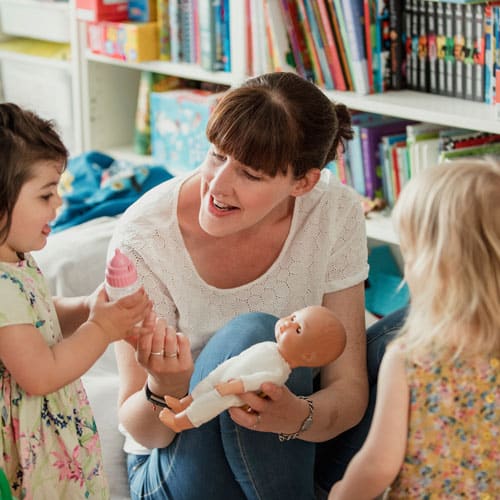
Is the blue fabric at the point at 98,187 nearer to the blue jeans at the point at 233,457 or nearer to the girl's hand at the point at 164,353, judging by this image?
the blue jeans at the point at 233,457

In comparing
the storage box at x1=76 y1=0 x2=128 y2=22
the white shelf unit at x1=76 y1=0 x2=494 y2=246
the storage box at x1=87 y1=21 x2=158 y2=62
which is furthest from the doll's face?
the storage box at x1=76 y1=0 x2=128 y2=22

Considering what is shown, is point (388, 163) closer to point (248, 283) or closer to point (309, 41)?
point (309, 41)

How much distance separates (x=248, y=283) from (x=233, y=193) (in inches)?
8.5

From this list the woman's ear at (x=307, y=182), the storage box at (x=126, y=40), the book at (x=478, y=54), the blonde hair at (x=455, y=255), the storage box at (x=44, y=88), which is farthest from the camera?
the storage box at (x=44, y=88)

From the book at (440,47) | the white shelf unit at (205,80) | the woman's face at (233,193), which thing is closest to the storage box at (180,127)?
the white shelf unit at (205,80)

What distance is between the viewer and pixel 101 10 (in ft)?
9.32

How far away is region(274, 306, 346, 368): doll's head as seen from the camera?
125cm

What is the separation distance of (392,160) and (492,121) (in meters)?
0.41

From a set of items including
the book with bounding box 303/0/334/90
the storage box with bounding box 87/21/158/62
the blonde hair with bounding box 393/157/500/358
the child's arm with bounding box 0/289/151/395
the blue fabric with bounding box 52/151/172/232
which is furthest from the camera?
the storage box with bounding box 87/21/158/62

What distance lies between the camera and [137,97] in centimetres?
319

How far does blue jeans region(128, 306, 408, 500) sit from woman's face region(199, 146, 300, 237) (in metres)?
0.16

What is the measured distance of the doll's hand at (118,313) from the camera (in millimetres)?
1293

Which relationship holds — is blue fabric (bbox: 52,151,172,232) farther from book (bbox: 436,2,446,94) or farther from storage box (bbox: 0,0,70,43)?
book (bbox: 436,2,446,94)

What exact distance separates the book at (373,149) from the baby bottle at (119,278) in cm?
131
